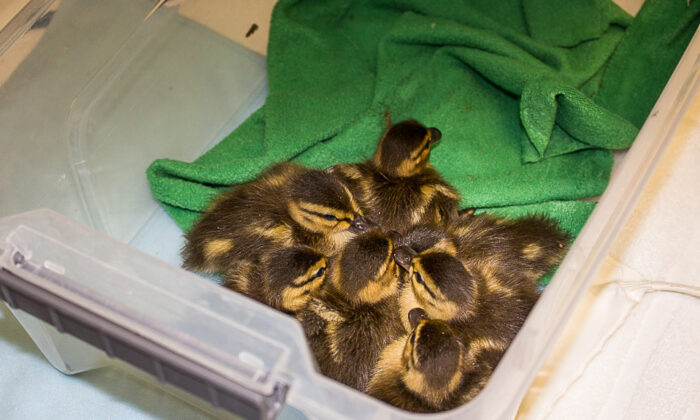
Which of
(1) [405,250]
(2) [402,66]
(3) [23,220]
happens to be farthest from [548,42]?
(3) [23,220]

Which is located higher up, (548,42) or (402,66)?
(548,42)

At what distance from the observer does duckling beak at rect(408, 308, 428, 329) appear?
1449mm

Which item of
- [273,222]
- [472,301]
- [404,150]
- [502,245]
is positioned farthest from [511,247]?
[273,222]

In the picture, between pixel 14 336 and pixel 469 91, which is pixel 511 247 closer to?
pixel 469 91

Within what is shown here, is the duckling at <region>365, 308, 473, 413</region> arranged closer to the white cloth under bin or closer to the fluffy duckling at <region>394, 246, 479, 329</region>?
the fluffy duckling at <region>394, 246, 479, 329</region>

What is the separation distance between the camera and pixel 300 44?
214 cm

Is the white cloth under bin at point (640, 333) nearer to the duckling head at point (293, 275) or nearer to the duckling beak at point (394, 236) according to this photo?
the duckling beak at point (394, 236)

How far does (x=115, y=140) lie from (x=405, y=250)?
0.93 meters

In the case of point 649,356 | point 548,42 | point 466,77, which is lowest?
point 649,356

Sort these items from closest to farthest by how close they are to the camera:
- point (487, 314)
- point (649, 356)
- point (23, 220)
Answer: point (23, 220)
point (487, 314)
point (649, 356)

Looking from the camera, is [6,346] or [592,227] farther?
[6,346]

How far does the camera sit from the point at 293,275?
4.64ft

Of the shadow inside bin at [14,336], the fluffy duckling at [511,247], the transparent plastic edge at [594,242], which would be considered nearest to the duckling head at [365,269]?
the fluffy duckling at [511,247]

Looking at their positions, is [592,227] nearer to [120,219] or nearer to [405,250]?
[405,250]
